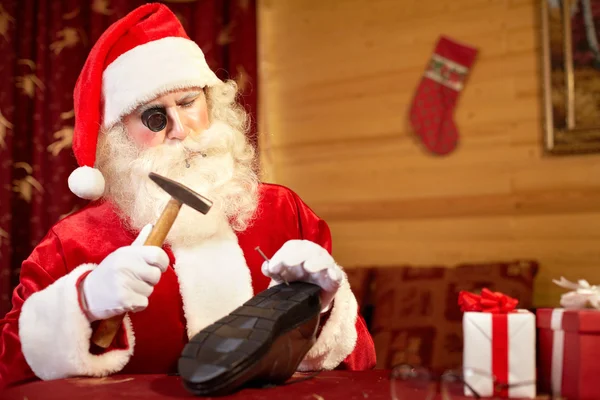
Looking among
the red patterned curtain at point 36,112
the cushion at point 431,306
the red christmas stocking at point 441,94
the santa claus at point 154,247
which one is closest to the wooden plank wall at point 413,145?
the red christmas stocking at point 441,94

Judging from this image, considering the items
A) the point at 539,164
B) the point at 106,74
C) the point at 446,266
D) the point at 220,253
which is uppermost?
the point at 106,74

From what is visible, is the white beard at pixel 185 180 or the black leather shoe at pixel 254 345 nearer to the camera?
the black leather shoe at pixel 254 345

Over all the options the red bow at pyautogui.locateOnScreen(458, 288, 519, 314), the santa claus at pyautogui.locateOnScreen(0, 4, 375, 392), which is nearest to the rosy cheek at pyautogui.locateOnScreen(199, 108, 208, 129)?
the santa claus at pyautogui.locateOnScreen(0, 4, 375, 392)

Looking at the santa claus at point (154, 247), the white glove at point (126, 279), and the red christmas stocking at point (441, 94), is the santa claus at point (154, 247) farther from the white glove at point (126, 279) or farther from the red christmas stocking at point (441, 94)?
the red christmas stocking at point (441, 94)

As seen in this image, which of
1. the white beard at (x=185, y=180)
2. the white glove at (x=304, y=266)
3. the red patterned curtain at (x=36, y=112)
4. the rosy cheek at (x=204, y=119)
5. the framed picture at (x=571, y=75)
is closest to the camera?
the white glove at (x=304, y=266)

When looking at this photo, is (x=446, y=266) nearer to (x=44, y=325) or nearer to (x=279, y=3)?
(x=279, y=3)

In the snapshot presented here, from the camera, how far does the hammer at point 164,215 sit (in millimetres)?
1023

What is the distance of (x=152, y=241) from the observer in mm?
1066

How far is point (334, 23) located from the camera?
9.27 ft

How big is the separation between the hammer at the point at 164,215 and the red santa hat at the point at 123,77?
39 cm

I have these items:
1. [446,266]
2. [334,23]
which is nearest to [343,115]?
[334,23]

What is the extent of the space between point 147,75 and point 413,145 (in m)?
1.45

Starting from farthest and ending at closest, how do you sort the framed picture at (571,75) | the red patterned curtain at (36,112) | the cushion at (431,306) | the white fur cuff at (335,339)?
the red patterned curtain at (36,112)
the framed picture at (571,75)
the cushion at (431,306)
the white fur cuff at (335,339)

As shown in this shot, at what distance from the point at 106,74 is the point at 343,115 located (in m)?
1.44
